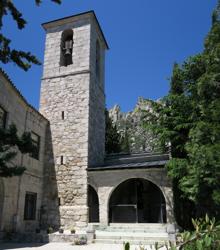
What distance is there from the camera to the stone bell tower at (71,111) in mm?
13867

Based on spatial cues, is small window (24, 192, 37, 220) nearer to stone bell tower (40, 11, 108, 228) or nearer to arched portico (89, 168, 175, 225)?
stone bell tower (40, 11, 108, 228)

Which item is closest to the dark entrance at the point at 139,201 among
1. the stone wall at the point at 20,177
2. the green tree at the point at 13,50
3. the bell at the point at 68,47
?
the stone wall at the point at 20,177

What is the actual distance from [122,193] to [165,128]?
599 cm

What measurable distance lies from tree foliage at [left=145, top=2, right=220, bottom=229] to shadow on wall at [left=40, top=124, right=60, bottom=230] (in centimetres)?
586

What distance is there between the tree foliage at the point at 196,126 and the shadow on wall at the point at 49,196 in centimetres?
586

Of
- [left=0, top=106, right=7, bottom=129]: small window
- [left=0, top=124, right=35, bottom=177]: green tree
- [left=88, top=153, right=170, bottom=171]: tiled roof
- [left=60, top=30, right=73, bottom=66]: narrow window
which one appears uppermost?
[left=60, top=30, right=73, bottom=66]: narrow window

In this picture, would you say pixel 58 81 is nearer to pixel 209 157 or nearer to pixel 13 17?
pixel 209 157

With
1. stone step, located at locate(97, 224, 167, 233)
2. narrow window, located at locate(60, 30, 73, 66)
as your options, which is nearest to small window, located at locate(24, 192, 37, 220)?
stone step, located at locate(97, 224, 167, 233)

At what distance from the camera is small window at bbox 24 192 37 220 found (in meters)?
13.0

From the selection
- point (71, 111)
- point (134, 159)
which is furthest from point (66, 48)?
point (134, 159)

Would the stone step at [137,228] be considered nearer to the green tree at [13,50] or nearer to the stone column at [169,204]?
the stone column at [169,204]

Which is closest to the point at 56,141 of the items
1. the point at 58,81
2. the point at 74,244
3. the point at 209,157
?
the point at 58,81

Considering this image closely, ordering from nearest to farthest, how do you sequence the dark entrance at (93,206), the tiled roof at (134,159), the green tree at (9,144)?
the green tree at (9,144) → the dark entrance at (93,206) → the tiled roof at (134,159)

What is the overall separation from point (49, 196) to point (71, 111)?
16.2 ft
